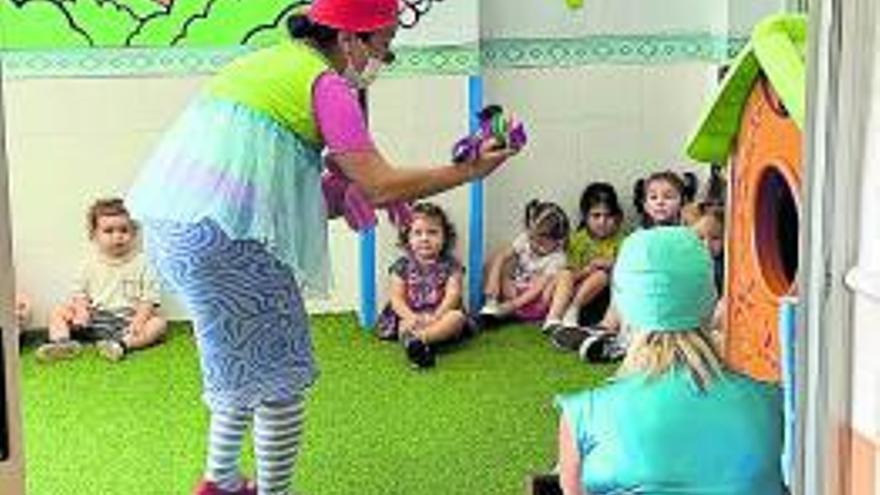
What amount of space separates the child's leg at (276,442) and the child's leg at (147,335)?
124 cm

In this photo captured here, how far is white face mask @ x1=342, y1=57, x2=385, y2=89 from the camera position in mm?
2221

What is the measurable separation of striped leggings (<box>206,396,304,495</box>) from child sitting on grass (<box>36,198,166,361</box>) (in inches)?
48.0

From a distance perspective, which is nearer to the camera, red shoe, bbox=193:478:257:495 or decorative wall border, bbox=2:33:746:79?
red shoe, bbox=193:478:257:495

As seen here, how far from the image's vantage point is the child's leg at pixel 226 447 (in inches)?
88.9

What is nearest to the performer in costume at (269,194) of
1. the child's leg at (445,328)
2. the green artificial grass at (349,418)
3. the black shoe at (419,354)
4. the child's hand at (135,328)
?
the green artificial grass at (349,418)

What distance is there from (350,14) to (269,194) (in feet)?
0.94

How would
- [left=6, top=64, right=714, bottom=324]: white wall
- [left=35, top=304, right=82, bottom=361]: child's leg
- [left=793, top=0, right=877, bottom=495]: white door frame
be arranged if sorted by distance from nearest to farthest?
[left=793, top=0, right=877, bottom=495]: white door frame → [left=35, top=304, right=82, bottom=361]: child's leg → [left=6, top=64, right=714, bottom=324]: white wall

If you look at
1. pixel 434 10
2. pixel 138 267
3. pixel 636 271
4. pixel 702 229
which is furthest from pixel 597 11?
pixel 636 271

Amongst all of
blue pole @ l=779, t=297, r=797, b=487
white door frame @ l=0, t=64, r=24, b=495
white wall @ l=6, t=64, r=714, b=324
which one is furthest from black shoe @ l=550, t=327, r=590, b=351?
white door frame @ l=0, t=64, r=24, b=495

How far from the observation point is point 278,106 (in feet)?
7.07

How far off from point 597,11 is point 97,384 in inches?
61.8

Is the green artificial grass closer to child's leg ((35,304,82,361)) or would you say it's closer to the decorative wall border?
child's leg ((35,304,82,361))

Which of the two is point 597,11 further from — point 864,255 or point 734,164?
point 864,255

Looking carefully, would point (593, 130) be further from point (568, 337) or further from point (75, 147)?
point (75, 147)
